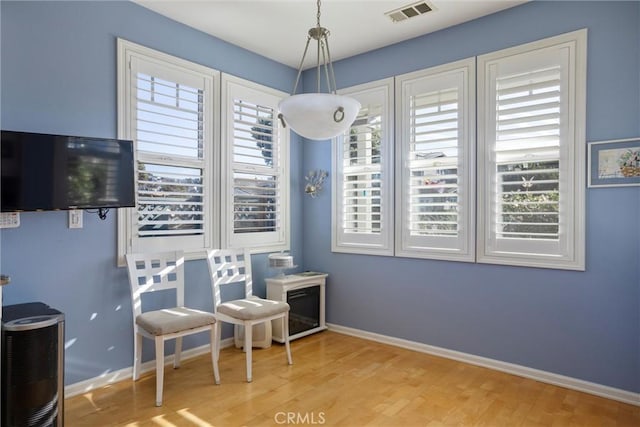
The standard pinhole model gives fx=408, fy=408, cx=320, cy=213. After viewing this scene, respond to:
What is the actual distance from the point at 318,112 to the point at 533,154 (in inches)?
76.1

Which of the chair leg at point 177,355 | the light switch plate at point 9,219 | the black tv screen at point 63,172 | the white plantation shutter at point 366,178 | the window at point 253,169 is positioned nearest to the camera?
the black tv screen at point 63,172

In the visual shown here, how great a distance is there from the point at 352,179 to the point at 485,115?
4.73ft

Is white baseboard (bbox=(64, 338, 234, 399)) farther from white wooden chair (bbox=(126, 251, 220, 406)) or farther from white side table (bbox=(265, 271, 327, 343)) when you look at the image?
white side table (bbox=(265, 271, 327, 343))

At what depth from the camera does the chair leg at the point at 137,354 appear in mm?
2957

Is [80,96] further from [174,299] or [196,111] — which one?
[174,299]

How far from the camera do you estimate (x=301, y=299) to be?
4.11 metres

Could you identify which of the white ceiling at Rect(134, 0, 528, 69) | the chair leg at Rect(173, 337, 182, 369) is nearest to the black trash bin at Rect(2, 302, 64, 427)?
the chair leg at Rect(173, 337, 182, 369)

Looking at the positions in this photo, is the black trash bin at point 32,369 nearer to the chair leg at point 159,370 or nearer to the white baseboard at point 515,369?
the chair leg at point 159,370

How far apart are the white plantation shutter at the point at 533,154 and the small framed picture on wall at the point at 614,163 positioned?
78mm

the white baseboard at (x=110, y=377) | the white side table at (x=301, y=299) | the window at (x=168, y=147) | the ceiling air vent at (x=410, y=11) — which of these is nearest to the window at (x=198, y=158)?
the window at (x=168, y=147)

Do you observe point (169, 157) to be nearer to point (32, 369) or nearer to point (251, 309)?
point (251, 309)

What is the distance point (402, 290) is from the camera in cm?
388

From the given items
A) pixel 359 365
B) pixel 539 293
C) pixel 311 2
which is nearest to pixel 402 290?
pixel 359 365

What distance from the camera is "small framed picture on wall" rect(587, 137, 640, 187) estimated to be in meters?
2.72
